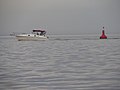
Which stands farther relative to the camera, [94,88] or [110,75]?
[110,75]

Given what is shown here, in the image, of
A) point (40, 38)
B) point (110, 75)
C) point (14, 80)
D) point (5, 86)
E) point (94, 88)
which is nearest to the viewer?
point (94, 88)

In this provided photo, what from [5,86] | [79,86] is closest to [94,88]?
[79,86]

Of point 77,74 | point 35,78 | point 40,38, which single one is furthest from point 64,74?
point 40,38

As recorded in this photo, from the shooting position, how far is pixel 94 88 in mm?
13094

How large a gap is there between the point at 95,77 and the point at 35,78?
2921mm

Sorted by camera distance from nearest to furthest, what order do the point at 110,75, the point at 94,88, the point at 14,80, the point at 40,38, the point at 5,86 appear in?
the point at 94,88
the point at 5,86
the point at 14,80
the point at 110,75
the point at 40,38

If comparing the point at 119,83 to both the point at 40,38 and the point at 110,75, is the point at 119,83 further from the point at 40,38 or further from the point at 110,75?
the point at 40,38

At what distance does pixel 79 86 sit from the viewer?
44.9ft

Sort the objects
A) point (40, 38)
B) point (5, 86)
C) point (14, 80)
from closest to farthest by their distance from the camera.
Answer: point (5, 86)
point (14, 80)
point (40, 38)

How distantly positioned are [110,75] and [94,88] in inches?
165

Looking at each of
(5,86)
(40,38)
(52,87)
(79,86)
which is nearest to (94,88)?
(79,86)

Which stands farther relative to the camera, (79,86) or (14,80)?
(14,80)

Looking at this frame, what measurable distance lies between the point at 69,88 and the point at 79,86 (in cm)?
63

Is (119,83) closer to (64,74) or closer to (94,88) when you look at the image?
(94,88)
